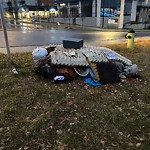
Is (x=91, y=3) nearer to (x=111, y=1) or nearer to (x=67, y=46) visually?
(x=111, y=1)

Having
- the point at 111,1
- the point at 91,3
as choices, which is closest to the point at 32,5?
the point at 91,3

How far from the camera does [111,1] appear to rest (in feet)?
153

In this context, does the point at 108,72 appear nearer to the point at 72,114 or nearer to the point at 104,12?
the point at 72,114

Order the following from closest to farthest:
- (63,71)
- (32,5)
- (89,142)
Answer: (89,142) < (63,71) < (32,5)

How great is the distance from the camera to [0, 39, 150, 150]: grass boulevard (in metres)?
3.74

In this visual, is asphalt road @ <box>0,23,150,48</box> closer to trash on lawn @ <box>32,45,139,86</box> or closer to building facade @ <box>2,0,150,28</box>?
trash on lawn @ <box>32,45,139,86</box>

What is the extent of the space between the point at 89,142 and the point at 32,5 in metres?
88.8

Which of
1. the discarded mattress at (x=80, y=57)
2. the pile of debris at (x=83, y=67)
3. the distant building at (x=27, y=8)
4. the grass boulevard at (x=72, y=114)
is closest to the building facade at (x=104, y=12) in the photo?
the distant building at (x=27, y=8)

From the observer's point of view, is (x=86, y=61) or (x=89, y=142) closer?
(x=89, y=142)

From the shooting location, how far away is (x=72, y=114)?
183 inches

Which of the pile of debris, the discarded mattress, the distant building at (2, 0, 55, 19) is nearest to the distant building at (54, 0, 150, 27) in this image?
the distant building at (2, 0, 55, 19)

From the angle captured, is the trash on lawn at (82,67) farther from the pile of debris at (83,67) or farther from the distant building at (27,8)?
the distant building at (27,8)

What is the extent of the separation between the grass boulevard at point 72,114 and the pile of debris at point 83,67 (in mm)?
231

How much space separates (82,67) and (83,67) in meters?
0.03
